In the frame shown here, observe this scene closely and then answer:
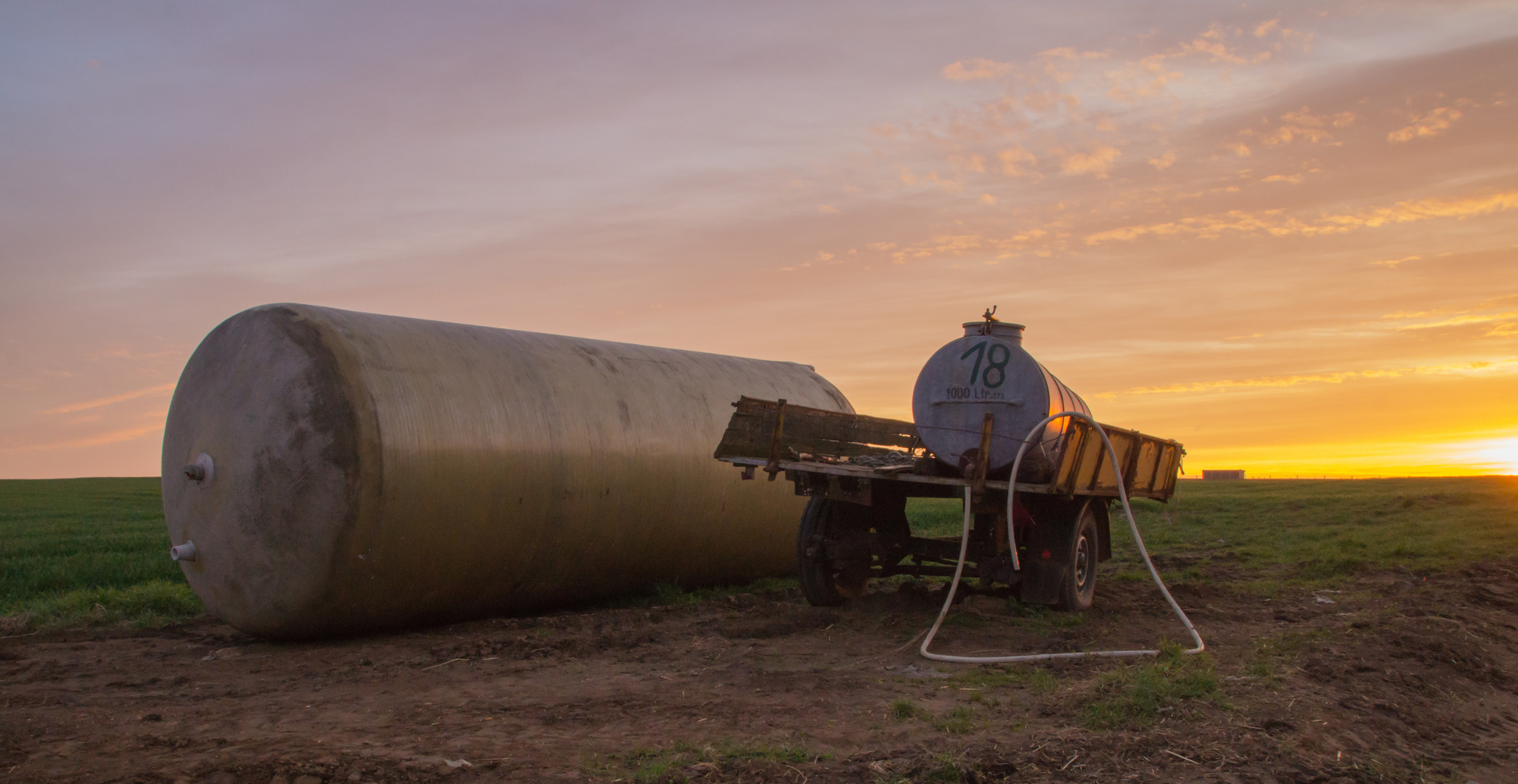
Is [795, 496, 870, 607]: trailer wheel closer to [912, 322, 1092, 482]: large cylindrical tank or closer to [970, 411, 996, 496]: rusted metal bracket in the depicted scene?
[912, 322, 1092, 482]: large cylindrical tank

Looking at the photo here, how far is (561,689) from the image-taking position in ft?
21.9

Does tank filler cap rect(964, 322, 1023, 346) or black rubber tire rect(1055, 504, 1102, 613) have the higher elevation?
tank filler cap rect(964, 322, 1023, 346)

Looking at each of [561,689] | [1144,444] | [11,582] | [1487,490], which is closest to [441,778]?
[561,689]

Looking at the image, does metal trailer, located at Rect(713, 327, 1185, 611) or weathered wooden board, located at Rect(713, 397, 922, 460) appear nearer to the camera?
metal trailer, located at Rect(713, 327, 1185, 611)

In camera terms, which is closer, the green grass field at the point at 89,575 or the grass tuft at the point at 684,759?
the grass tuft at the point at 684,759

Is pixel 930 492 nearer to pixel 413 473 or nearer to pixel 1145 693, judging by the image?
pixel 1145 693

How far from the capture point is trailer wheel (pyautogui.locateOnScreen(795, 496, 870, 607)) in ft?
30.9

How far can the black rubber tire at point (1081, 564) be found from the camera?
8969 millimetres

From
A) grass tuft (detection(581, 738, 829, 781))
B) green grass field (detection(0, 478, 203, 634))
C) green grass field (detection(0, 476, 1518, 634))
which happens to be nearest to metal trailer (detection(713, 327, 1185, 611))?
green grass field (detection(0, 476, 1518, 634))

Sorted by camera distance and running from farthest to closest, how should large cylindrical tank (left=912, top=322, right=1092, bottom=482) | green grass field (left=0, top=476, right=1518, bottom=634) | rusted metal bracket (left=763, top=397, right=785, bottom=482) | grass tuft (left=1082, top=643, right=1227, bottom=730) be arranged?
green grass field (left=0, top=476, right=1518, bottom=634)
rusted metal bracket (left=763, top=397, right=785, bottom=482)
large cylindrical tank (left=912, top=322, right=1092, bottom=482)
grass tuft (left=1082, top=643, right=1227, bottom=730)

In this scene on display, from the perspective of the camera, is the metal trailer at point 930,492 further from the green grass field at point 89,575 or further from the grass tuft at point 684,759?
the green grass field at point 89,575

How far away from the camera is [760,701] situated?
615cm

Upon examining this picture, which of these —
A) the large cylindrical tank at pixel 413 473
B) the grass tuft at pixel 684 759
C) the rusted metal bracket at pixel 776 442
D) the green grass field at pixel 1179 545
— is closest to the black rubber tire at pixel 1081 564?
the green grass field at pixel 1179 545

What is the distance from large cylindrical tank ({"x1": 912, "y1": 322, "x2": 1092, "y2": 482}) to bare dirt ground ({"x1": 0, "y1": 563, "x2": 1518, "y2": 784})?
1448 millimetres
